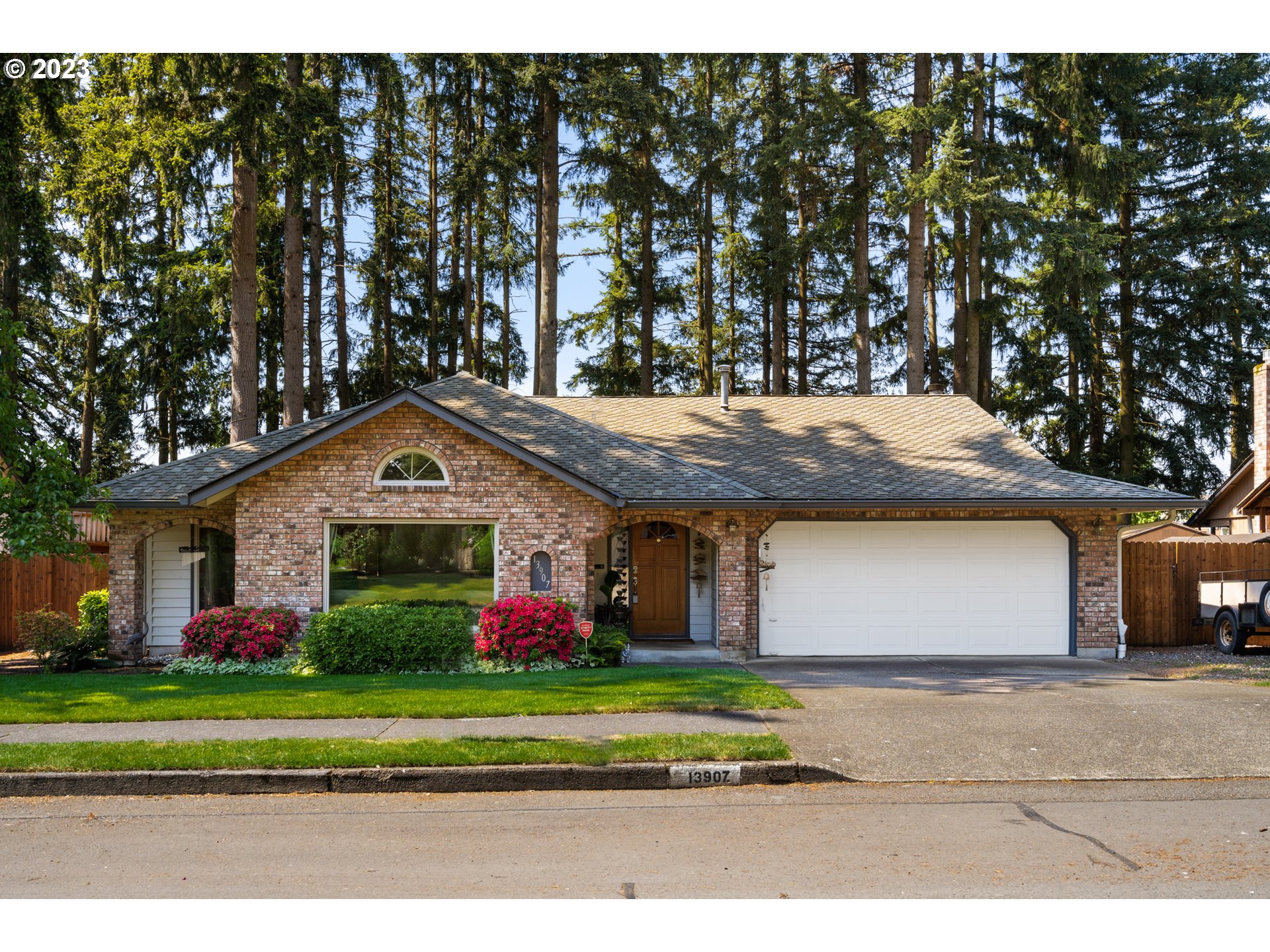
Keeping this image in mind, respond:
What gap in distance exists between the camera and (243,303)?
1886cm

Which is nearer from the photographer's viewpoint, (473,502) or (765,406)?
(473,502)

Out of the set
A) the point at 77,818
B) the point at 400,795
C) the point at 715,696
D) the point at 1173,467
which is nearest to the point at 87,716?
the point at 77,818

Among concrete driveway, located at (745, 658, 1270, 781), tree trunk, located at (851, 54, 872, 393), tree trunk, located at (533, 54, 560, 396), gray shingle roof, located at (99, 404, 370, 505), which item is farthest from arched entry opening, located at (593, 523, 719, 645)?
tree trunk, located at (851, 54, 872, 393)

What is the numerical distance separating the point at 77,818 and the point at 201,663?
699 centimetres

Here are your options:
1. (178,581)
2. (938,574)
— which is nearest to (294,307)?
(178,581)

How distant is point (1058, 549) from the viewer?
14742mm

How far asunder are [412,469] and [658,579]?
4.87 metres

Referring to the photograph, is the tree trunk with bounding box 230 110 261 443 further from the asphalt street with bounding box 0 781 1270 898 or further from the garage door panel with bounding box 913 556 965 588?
the garage door panel with bounding box 913 556 965 588

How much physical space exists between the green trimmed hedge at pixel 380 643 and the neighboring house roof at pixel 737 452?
275cm

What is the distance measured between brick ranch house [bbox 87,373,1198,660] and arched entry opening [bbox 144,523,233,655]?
33 mm

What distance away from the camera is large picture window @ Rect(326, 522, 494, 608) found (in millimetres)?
13891

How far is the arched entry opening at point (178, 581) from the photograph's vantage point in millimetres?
14727

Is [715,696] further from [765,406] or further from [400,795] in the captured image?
[765,406]

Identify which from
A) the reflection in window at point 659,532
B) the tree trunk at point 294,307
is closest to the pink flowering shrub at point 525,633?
the reflection in window at point 659,532
